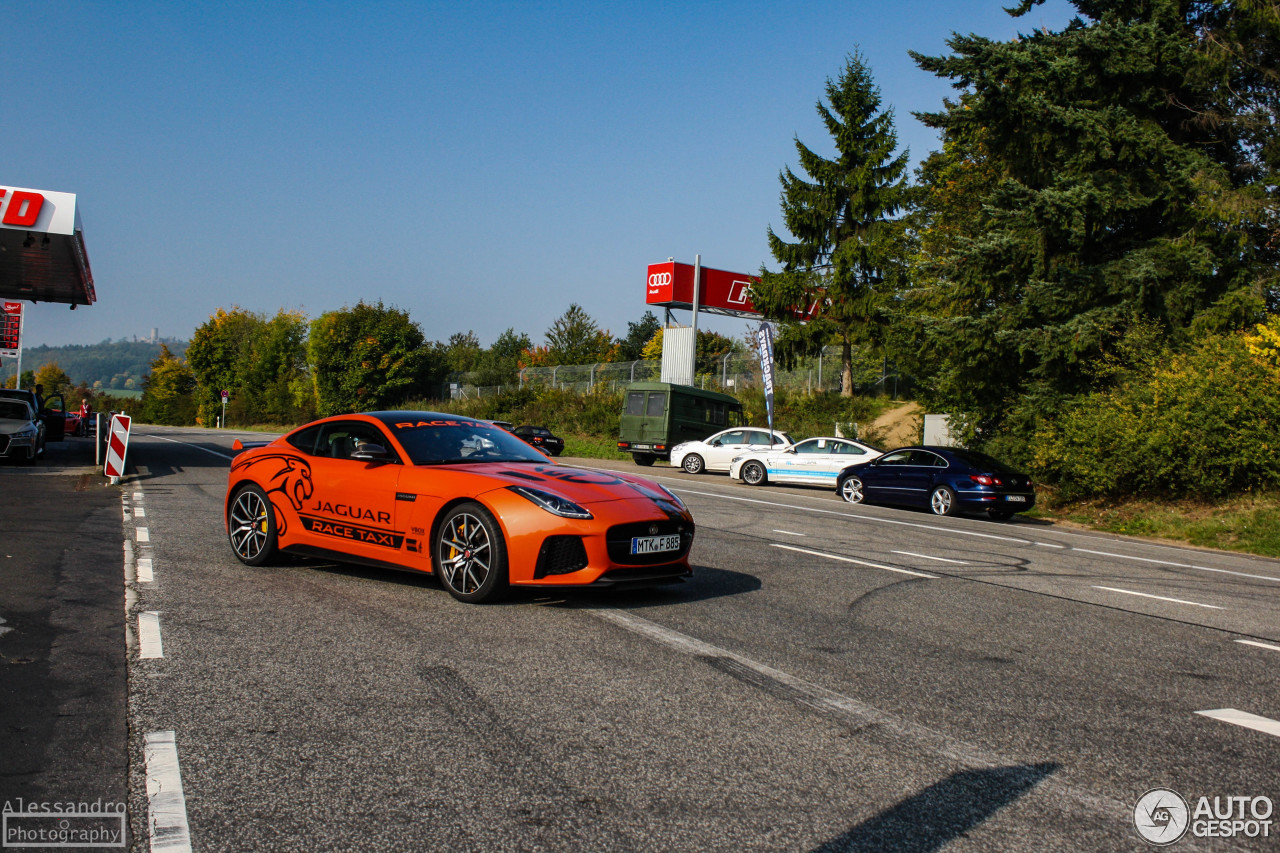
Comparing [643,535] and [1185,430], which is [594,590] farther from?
[1185,430]

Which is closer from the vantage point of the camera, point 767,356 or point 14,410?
point 14,410

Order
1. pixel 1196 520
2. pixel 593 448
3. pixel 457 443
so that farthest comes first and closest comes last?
A: pixel 593 448 → pixel 1196 520 → pixel 457 443

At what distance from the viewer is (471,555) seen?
6.79 metres

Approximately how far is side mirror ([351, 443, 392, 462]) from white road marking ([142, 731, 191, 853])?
366 cm

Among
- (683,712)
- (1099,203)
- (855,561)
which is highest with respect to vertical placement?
(1099,203)

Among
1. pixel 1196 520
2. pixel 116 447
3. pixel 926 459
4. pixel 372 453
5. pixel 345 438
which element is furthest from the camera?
pixel 926 459

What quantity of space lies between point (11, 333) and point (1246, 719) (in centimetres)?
3451

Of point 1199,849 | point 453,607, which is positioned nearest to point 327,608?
point 453,607

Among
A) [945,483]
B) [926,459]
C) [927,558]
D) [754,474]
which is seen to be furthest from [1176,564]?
[754,474]

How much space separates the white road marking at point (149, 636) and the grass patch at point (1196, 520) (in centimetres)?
1581

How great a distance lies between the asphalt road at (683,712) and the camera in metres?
3.21

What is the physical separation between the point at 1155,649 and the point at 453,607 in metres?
4.77

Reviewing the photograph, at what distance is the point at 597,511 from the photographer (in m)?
6.72

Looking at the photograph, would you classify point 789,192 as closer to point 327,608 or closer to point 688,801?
point 327,608
